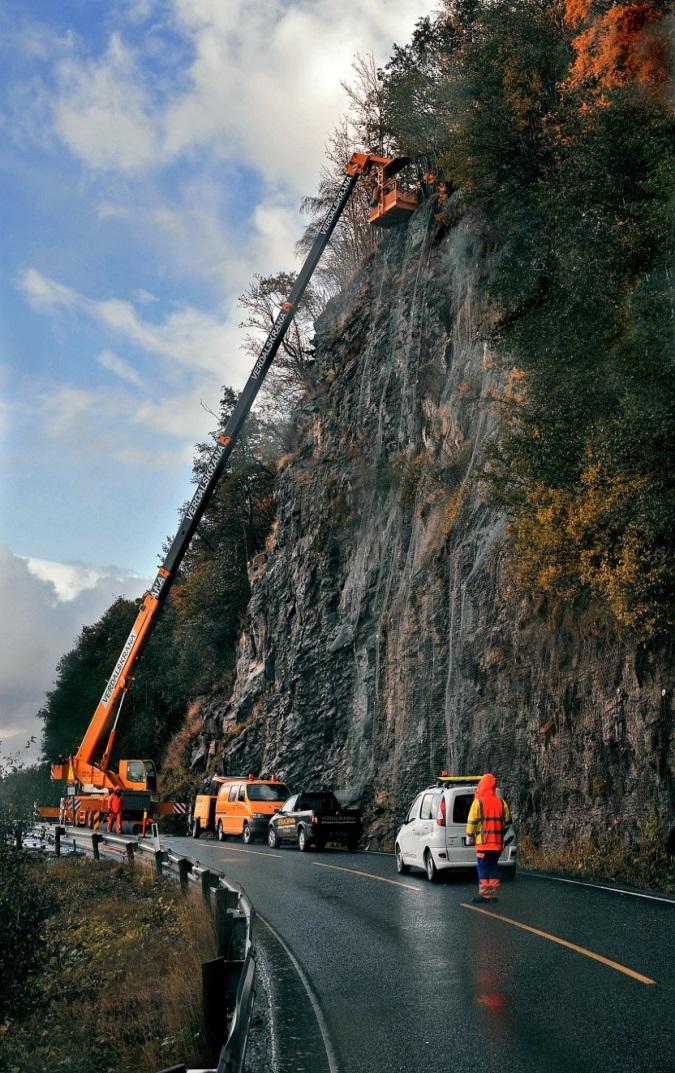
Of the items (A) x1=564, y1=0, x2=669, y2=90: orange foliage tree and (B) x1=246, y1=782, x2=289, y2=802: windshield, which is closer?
(A) x1=564, y1=0, x2=669, y2=90: orange foliage tree

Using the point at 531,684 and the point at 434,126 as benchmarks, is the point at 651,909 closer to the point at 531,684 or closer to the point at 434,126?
the point at 531,684

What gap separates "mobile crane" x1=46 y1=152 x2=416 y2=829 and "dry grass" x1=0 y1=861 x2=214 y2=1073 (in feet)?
57.6

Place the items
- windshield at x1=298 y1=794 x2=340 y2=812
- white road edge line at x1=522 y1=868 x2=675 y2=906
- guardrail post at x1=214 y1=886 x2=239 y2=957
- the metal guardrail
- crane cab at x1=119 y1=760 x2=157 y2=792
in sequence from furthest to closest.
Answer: crane cab at x1=119 y1=760 x2=157 y2=792 < windshield at x1=298 y1=794 x2=340 y2=812 < white road edge line at x1=522 y1=868 x2=675 y2=906 < guardrail post at x1=214 y1=886 x2=239 y2=957 < the metal guardrail

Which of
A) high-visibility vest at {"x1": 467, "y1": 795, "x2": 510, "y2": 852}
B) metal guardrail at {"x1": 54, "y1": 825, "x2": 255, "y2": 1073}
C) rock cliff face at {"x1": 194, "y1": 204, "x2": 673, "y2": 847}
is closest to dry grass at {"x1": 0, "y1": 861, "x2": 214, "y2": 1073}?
metal guardrail at {"x1": 54, "y1": 825, "x2": 255, "y2": 1073}

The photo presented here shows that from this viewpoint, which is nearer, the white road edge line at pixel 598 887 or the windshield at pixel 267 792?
the white road edge line at pixel 598 887

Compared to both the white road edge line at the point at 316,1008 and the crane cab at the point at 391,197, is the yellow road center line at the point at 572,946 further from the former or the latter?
the crane cab at the point at 391,197

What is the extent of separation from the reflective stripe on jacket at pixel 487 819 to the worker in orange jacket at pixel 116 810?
23.1 meters

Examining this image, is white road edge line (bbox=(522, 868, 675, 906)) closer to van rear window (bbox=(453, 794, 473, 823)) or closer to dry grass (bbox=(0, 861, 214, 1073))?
van rear window (bbox=(453, 794, 473, 823))

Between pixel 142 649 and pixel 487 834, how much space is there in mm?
24365

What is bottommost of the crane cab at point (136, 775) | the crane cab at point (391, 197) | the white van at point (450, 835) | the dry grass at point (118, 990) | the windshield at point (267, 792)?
the dry grass at point (118, 990)

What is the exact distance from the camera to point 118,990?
12.3m

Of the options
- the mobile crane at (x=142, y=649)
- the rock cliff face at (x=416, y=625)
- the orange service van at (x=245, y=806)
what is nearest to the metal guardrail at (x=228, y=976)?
the rock cliff face at (x=416, y=625)

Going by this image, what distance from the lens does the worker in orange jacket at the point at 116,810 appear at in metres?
36.2

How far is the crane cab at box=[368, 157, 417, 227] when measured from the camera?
4172 centimetres
